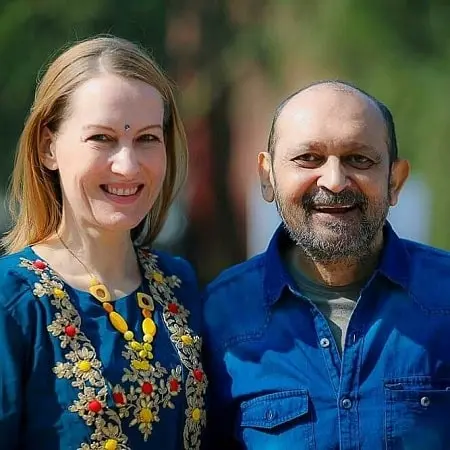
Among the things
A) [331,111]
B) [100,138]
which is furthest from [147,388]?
[331,111]

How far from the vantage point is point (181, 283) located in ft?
7.98

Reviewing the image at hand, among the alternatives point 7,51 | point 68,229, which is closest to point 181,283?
point 68,229

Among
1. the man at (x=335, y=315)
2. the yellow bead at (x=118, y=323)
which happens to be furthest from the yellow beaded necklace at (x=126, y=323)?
the man at (x=335, y=315)

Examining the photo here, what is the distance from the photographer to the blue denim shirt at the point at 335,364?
221 centimetres

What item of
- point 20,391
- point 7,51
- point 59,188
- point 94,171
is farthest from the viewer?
point 7,51

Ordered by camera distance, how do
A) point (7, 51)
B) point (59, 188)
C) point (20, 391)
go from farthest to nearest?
point (7, 51) < point (59, 188) < point (20, 391)

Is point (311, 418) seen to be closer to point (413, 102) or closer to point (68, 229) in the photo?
point (68, 229)

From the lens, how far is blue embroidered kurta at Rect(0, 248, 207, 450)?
2053 millimetres

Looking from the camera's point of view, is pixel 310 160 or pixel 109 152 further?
pixel 310 160

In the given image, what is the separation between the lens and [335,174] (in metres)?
2.26

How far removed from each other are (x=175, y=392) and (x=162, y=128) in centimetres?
58

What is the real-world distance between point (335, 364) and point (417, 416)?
0.67ft

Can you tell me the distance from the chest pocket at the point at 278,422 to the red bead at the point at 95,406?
385mm

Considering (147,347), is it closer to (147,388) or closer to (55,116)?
(147,388)
